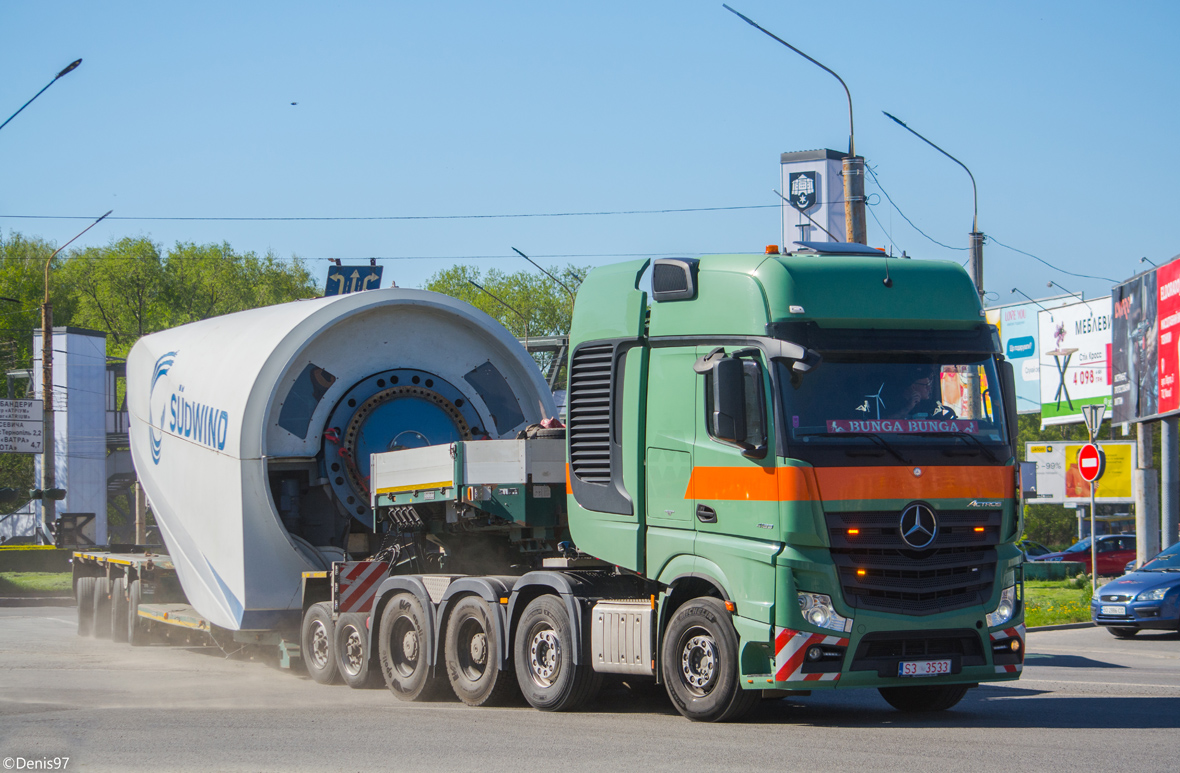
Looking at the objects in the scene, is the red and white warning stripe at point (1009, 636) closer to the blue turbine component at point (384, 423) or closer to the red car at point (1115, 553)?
the blue turbine component at point (384, 423)

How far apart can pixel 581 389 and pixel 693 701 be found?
2802mm

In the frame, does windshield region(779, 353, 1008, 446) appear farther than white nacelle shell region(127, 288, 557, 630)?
No

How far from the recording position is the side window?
9078 millimetres

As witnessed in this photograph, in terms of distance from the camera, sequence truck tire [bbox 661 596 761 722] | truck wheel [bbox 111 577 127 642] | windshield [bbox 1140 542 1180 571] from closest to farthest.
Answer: truck tire [bbox 661 596 761 722]
truck wheel [bbox 111 577 127 642]
windshield [bbox 1140 542 1180 571]

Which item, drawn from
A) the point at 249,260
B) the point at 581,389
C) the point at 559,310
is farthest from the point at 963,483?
the point at 559,310

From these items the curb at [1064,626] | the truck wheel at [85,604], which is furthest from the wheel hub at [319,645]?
the curb at [1064,626]

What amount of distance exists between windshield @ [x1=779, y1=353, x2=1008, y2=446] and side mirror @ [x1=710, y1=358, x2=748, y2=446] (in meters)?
0.30

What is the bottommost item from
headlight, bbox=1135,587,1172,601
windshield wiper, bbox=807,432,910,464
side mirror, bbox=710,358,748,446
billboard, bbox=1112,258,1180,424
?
headlight, bbox=1135,587,1172,601

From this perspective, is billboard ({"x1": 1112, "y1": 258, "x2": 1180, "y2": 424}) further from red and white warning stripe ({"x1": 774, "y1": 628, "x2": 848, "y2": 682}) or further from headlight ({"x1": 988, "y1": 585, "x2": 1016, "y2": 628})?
red and white warning stripe ({"x1": 774, "y1": 628, "x2": 848, "y2": 682})

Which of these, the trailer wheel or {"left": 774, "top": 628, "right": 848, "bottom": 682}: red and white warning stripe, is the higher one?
{"left": 774, "top": 628, "right": 848, "bottom": 682}: red and white warning stripe

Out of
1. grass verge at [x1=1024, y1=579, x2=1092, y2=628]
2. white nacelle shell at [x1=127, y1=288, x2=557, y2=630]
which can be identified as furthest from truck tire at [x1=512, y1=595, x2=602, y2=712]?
grass verge at [x1=1024, y1=579, x2=1092, y2=628]

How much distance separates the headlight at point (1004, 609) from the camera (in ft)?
30.8

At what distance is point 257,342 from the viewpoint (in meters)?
14.8

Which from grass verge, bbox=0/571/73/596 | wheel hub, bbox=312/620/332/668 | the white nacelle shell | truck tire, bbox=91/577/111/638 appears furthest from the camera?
grass verge, bbox=0/571/73/596
